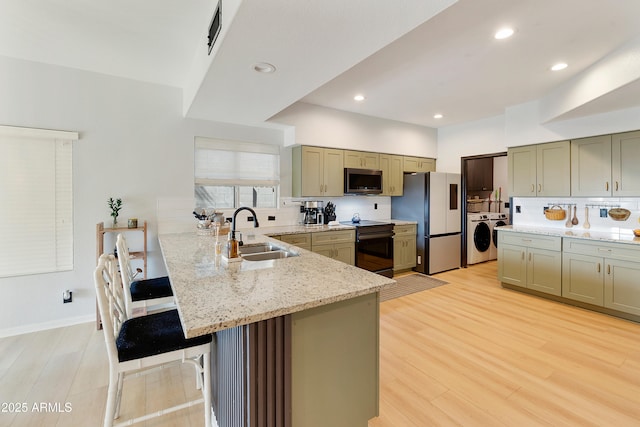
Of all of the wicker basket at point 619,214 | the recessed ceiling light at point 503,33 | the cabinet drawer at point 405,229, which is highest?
the recessed ceiling light at point 503,33

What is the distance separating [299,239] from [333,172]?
4.08ft

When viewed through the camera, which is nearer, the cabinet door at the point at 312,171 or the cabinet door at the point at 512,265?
the cabinet door at the point at 512,265

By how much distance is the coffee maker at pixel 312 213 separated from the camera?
4.29 m

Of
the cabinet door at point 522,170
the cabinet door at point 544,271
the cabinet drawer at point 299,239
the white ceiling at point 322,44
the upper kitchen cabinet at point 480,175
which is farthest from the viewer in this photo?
the upper kitchen cabinet at point 480,175

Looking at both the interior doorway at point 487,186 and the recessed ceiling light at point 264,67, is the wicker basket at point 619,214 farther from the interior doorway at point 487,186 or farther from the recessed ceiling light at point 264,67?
the recessed ceiling light at point 264,67

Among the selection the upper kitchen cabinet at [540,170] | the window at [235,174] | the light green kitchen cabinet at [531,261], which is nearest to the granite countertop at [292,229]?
the window at [235,174]

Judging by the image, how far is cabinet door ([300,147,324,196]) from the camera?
4078 mm

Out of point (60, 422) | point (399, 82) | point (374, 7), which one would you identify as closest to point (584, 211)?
point (399, 82)

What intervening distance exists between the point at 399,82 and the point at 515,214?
2853 mm

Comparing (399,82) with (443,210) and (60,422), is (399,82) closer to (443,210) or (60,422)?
(443,210)

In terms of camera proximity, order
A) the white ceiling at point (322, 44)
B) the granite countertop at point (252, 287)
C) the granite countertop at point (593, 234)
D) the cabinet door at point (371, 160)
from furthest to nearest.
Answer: the cabinet door at point (371, 160) → the granite countertop at point (593, 234) → the white ceiling at point (322, 44) → the granite countertop at point (252, 287)

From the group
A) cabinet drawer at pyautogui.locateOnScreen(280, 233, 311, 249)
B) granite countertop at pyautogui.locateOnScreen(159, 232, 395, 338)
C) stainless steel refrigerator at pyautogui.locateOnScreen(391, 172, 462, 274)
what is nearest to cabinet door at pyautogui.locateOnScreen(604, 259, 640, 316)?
stainless steel refrigerator at pyautogui.locateOnScreen(391, 172, 462, 274)

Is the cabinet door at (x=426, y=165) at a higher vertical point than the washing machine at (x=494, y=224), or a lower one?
higher

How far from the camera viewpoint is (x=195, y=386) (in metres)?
2.03
